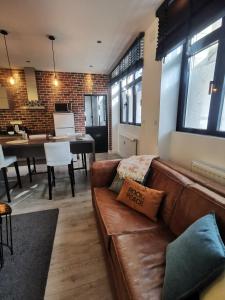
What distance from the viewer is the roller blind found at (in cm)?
150

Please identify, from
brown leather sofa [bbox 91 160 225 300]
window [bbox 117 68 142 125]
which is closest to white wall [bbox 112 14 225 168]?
brown leather sofa [bbox 91 160 225 300]

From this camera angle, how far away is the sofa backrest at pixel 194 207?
3.28ft

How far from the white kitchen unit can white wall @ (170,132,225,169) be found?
10.8ft

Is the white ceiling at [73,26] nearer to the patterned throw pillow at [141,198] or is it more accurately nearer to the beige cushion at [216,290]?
the patterned throw pillow at [141,198]

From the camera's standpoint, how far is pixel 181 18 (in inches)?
71.4

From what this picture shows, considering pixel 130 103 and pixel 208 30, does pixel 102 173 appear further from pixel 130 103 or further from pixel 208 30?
pixel 130 103

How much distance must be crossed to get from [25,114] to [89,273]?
496cm

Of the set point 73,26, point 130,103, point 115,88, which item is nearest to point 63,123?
point 115,88

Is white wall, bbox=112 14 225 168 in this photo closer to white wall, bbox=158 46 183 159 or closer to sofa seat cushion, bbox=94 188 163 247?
white wall, bbox=158 46 183 159

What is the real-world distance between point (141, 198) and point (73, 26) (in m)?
2.78

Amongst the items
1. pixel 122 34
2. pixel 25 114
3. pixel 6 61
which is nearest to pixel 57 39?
pixel 122 34

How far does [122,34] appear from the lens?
9.27 feet

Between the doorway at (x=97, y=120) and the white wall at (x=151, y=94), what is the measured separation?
303 centimetres

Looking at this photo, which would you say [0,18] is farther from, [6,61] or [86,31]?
[6,61]
